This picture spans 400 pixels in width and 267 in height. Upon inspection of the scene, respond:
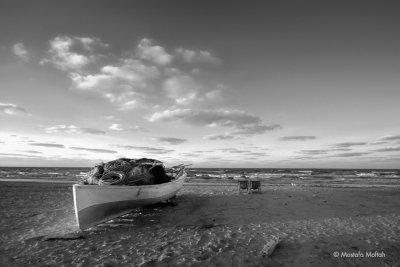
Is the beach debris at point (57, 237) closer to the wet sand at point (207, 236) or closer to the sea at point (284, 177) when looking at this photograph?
the wet sand at point (207, 236)

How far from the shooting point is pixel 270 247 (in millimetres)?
7242

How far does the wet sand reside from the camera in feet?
21.9

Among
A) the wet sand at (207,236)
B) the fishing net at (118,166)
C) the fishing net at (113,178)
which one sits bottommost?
the wet sand at (207,236)

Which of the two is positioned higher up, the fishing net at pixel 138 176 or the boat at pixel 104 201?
the fishing net at pixel 138 176

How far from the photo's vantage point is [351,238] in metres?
8.40

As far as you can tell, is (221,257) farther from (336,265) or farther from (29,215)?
(29,215)

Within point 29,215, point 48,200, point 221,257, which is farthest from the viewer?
point 48,200

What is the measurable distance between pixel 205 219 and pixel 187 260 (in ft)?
15.0

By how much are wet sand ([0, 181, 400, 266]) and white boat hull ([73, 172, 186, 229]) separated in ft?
1.44

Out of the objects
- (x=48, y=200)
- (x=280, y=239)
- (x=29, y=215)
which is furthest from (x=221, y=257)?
(x=48, y=200)

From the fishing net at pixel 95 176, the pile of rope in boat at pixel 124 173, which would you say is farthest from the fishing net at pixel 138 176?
the fishing net at pixel 95 176

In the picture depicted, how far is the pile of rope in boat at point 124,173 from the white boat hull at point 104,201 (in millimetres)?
743

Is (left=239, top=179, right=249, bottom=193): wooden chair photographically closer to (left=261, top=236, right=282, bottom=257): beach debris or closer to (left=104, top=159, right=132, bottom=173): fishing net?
(left=104, top=159, right=132, bottom=173): fishing net

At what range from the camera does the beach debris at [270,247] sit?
6.94 meters
